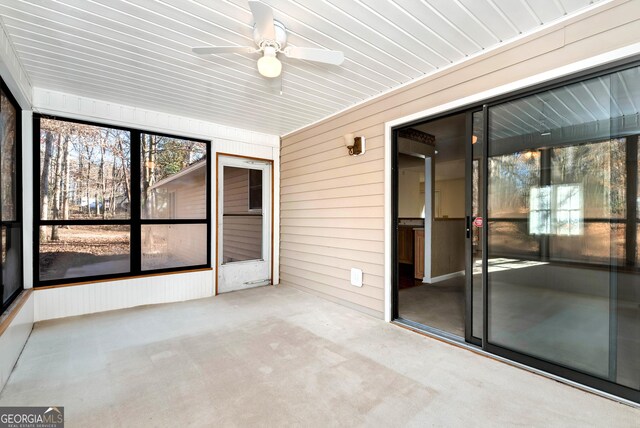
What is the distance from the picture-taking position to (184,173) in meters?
4.38

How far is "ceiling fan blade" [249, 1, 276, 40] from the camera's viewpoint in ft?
5.54

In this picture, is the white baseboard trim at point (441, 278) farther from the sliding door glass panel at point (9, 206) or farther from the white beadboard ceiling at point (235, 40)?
the sliding door glass panel at point (9, 206)

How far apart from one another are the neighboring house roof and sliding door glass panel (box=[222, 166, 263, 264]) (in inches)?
15.3

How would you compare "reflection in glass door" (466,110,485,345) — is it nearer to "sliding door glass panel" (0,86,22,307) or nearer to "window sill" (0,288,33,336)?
"window sill" (0,288,33,336)

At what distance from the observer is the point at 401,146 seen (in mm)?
4727

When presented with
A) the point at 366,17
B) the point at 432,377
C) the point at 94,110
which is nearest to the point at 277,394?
the point at 432,377

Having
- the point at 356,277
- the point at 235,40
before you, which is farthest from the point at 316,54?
the point at 356,277

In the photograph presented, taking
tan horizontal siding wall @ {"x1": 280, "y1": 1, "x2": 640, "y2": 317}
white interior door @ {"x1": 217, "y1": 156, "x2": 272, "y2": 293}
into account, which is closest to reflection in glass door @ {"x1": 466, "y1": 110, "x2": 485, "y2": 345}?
tan horizontal siding wall @ {"x1": 280, "y1": 1, "x2": 640, "y2": 317}

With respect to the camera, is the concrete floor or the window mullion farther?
the window mullion

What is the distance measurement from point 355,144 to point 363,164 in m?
0.29

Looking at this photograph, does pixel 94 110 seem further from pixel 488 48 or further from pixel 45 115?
pixel 488 48

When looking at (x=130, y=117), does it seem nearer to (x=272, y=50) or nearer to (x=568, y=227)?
(x=272, y=50)

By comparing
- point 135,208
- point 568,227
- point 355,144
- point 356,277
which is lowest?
point 356,277

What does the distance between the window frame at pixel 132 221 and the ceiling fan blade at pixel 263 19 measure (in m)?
2.86
